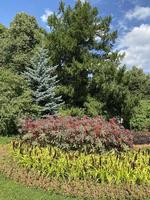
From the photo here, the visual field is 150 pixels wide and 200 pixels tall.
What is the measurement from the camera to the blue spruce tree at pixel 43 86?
2297 cm

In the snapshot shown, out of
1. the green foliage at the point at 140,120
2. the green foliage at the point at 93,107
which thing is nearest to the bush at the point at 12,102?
the green foliage at the point at 93,107

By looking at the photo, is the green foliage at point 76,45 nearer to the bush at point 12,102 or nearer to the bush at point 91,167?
the bush at point 12,102

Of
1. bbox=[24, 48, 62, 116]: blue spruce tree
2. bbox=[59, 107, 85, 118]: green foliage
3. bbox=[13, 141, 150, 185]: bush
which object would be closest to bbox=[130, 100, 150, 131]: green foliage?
bbox=[59, 107, 85, 118]: green foliage

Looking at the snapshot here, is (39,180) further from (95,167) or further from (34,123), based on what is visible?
(34,123)

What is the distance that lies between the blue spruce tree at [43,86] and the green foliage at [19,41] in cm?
1025

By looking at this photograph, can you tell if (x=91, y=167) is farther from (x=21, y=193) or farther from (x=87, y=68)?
(x=87, y=68)

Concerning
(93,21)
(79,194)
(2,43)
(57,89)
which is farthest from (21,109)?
(2,43)

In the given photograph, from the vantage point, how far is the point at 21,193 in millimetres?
9633

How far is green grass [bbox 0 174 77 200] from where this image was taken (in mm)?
9289

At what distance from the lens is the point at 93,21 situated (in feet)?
88.2

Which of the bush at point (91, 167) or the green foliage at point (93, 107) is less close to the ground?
the green foliage at point (93, 107)

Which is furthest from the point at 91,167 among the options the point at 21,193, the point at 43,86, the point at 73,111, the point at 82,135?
the point at 73,111

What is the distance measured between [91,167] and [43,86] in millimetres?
13003

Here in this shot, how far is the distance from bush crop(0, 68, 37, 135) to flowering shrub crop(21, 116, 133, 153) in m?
6.40
